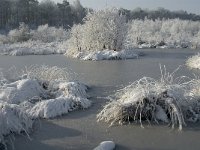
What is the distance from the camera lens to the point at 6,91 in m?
12.6

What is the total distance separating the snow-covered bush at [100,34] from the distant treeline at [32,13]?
37.9m

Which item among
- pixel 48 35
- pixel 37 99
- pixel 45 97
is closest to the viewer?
pixel 37 99

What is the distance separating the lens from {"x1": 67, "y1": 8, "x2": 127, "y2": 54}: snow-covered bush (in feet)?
113

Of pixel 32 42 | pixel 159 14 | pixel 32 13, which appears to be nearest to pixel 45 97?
pixel 32 42

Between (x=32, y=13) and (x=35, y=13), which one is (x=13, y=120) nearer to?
(x=35, y=13)

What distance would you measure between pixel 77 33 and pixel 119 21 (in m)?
3.64

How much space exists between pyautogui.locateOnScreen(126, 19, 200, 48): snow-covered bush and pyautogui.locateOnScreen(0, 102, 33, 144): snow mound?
36.0 metres

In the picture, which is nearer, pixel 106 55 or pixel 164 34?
pixel 106 55

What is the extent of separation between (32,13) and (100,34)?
4214 cm

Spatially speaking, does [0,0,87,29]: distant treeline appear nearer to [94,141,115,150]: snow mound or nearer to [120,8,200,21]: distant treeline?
[120,8,200,21]: distant treeline

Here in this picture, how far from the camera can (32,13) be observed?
74125 mm

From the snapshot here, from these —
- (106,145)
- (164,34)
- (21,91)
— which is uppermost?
(21,91)

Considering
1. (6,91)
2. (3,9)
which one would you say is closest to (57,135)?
(6,91)

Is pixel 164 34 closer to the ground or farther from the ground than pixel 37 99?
closer to the ground
